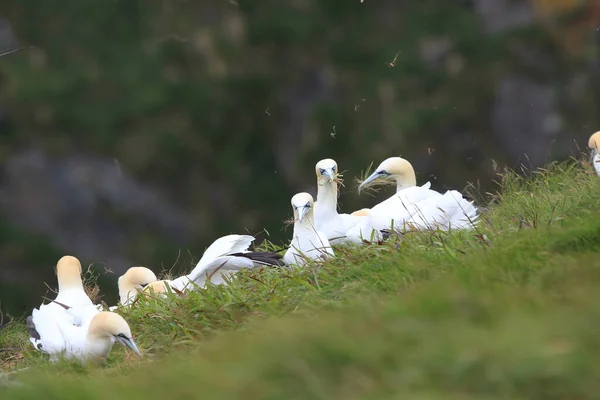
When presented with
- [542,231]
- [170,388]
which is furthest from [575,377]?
[542,231]

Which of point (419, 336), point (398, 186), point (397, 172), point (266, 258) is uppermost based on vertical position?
point (419, 336)

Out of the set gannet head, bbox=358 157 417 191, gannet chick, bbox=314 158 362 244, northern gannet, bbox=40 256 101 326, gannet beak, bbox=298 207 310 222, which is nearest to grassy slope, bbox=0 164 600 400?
northern gannet, bbox=40 256 101 326

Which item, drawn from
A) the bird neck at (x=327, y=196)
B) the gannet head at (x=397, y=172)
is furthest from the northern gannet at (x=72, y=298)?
the gannet head at (x=397, y=172)

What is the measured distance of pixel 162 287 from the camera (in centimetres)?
734

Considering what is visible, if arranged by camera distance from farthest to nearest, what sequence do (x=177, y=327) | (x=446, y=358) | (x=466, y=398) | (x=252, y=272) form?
(x=252, y=272) < (x=177, y=327) < (x=446, y=358) < (x=466, y=398)

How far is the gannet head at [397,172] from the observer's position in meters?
9.48

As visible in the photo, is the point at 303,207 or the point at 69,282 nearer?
the point at 303,207

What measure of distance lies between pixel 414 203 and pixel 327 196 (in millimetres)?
659

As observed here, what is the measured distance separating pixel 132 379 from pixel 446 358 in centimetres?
127

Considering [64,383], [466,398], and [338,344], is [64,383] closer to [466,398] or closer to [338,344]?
[338,344]

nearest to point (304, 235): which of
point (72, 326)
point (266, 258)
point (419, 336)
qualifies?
point (266, 258)

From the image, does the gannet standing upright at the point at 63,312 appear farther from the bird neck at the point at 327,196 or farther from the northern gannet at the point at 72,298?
the bird neck at the point at 327,196

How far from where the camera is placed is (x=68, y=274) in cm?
743

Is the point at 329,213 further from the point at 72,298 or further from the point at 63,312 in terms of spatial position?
the point at 63,312
